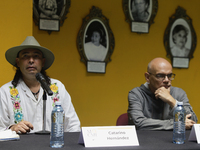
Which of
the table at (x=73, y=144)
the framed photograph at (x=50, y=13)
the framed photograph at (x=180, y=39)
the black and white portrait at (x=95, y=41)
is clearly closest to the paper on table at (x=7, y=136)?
the table at (x=73, y=144)

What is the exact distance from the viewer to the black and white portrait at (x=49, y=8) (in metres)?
4.14

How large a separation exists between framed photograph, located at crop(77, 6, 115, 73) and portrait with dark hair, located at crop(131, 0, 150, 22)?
511 millimetres

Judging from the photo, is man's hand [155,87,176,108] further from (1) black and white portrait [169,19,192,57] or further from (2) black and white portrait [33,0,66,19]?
(1) black and white portrait [169,19,192,57]

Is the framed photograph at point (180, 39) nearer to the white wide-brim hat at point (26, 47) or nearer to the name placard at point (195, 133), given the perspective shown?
the white wide-brim hat at point (26, 47)

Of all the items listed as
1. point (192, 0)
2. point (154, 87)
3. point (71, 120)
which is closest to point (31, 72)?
Result: point (71, 120)

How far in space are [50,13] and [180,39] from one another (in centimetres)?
227

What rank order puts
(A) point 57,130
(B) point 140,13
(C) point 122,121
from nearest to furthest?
(A) point 57,130 < (C) point 122,121 < (B) point 140,13

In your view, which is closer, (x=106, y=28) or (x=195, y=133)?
(x=195, y=133)

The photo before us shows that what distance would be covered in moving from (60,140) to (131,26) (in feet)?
11.2

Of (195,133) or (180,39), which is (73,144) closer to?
(195,133)

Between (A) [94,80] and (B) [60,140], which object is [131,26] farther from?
(B) [60,140]

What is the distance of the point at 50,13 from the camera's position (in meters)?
4.23

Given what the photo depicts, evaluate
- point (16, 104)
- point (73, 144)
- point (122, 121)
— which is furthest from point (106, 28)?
point (73, 144)

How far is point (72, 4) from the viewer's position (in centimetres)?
439
